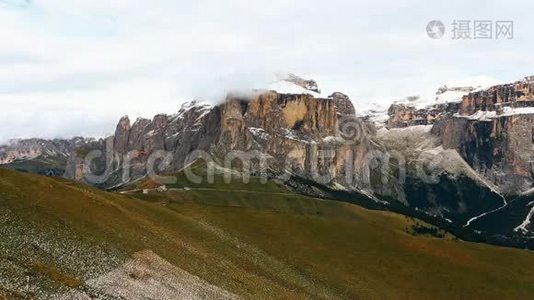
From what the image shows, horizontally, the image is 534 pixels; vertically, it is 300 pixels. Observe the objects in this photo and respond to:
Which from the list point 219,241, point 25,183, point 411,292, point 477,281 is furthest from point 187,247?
point 477,281

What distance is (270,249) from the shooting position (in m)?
168

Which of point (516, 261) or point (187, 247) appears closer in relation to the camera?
point (187, 247)

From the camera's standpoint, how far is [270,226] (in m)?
190

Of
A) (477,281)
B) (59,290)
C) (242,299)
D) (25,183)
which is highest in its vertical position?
(25,183)

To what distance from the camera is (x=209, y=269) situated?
12225 cm

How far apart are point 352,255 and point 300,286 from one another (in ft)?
131

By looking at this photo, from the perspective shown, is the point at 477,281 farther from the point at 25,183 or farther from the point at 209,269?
the point at 25,183

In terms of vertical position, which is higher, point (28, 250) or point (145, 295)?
point (28, 250)

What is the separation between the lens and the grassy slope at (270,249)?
117 meters

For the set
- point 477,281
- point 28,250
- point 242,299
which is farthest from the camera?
point 477,281

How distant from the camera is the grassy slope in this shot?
385 feet

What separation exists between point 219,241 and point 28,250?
60.8 metres

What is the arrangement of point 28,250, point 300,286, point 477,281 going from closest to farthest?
point 28,250 < point 300,286 < point 477,281

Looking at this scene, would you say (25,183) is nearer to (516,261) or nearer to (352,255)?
(352,255)
